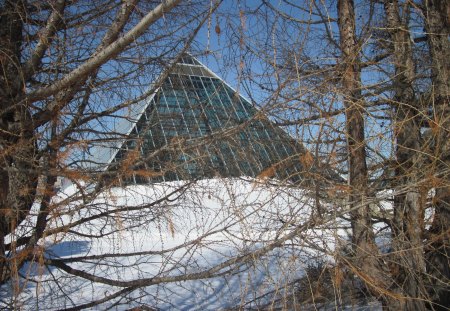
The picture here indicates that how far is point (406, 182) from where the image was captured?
2.63 metres

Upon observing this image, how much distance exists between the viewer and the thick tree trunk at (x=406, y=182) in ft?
8.43

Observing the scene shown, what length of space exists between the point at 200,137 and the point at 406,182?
1.26 metres

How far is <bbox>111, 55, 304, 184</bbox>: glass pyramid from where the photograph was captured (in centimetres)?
259

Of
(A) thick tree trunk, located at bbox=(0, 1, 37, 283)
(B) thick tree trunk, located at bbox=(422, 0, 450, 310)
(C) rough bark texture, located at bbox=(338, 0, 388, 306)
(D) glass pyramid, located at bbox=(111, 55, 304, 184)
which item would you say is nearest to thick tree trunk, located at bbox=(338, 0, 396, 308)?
(C) rough bark texture, located at bbox=(338, 0, 388, 306)

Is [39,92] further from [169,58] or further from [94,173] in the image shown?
[169,58]

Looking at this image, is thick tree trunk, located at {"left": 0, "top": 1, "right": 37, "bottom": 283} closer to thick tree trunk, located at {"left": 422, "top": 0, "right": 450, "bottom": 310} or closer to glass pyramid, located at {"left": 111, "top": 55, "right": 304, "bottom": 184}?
glass pyramid, located at {"left": 111, "top": 55, "right": 304, "bottom": 184}

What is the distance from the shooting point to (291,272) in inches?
82.7

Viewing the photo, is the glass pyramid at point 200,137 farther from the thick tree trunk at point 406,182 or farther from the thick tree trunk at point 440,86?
the thick tree trunk at point 440,86

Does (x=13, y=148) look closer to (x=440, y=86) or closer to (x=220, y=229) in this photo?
(x=220, y=229)

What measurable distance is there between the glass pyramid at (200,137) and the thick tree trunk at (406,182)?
0.73 metres

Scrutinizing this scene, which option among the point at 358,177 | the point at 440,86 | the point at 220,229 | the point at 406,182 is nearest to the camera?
the point at 220,229

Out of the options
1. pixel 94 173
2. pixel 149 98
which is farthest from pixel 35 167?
pixel 149 98

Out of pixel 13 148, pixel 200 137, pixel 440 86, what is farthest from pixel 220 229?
pixel 440 86

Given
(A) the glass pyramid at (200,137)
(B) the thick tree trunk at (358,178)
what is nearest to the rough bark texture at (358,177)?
(B) the thick tree trunk at (358,178)
